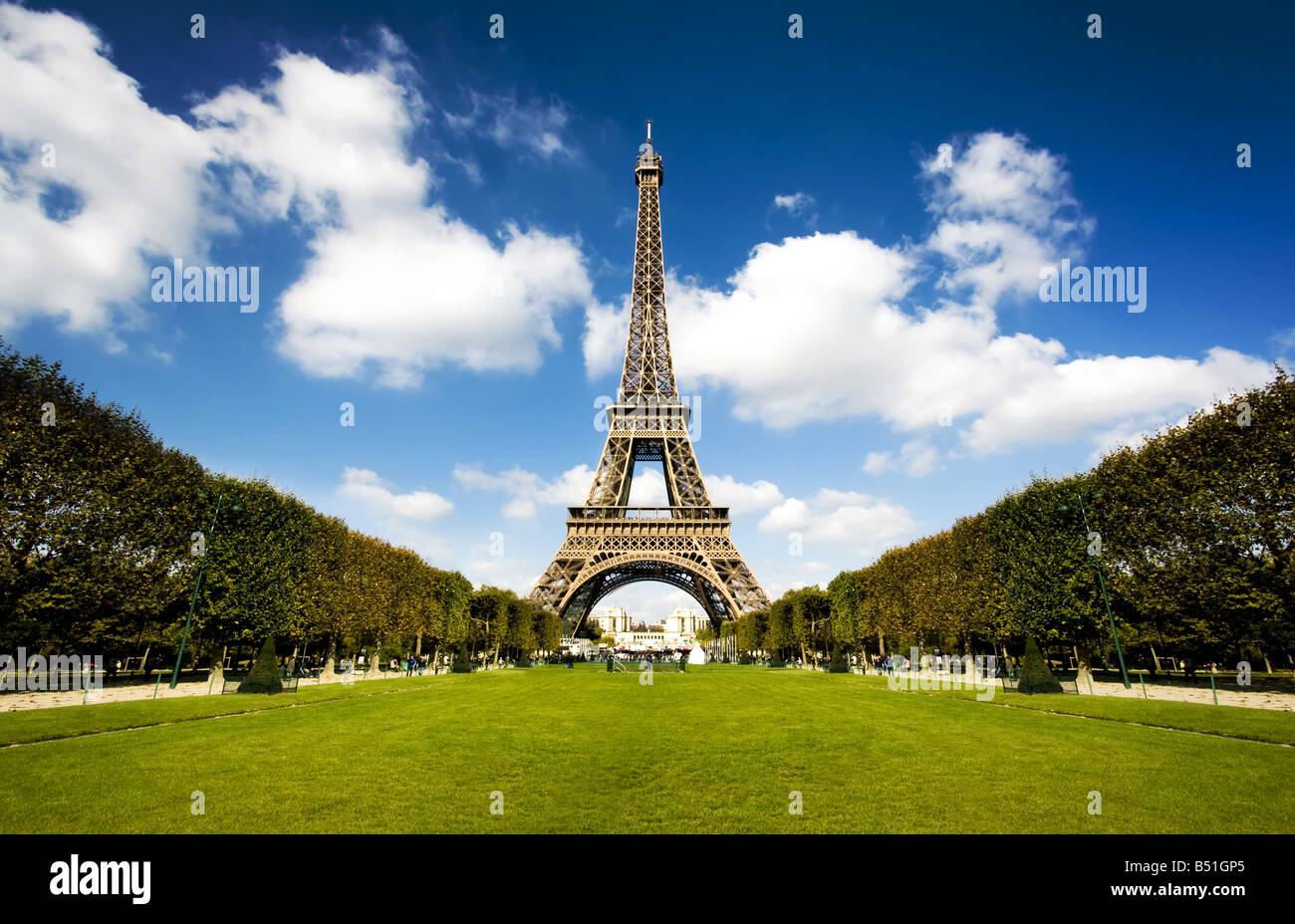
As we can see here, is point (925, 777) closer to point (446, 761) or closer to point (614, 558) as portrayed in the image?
point (446, 761)

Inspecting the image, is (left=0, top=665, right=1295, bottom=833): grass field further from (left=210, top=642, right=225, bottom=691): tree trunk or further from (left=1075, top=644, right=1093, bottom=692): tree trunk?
(left=1075, top=644, right=1093, bottom=692): tree trunk

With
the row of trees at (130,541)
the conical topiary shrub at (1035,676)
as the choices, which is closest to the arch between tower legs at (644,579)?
the row of trees at (130,541)

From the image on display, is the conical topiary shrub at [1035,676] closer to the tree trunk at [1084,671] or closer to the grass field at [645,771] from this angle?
the tree trunk at [1084,671]

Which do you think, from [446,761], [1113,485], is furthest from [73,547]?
[1113,485]

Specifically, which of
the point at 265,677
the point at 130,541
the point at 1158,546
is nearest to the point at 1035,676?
the point at 1158,546

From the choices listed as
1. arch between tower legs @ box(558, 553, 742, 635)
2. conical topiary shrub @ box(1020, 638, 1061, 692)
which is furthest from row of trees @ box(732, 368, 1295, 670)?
arch between tower legs @ box(558, 553, 742, 635)
